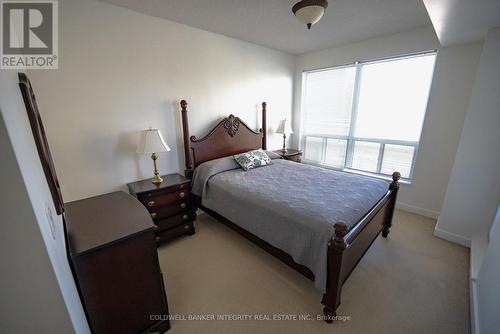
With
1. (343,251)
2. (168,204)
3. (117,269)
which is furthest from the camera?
(168,204)

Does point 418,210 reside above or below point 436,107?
below

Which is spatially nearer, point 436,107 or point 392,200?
point 392,200

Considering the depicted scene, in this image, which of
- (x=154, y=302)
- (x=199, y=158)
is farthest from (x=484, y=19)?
(x=154, y=302)

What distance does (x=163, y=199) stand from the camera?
2.25 metres

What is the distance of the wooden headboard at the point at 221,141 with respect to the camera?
108 inches

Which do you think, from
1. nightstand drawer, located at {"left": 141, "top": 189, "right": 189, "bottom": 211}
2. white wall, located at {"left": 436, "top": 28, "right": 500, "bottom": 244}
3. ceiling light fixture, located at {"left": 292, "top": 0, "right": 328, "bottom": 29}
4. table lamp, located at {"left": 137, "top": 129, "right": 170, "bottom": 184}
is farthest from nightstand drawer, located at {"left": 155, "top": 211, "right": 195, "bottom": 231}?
white wall, located at {"left": 436, "top": 28, "right": 500, "bottom": 244}

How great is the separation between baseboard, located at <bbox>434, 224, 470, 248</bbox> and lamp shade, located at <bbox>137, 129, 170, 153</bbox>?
132 inches

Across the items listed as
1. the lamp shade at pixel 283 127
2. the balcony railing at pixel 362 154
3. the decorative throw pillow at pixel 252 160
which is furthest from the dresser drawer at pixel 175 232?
the balcony railing at pixel 362 154

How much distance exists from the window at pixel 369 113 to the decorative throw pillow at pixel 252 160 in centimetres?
150

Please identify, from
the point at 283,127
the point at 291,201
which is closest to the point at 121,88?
the point at 291,201

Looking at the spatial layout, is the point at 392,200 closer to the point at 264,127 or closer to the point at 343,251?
the point at 343,251

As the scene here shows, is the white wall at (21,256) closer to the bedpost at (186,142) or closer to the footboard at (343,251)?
the footboard at (343,251)

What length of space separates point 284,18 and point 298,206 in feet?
6.92

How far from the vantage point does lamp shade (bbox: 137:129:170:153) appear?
2148 millimetres
